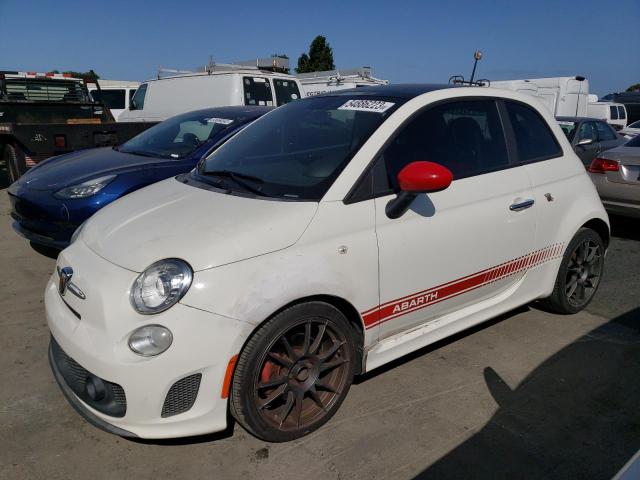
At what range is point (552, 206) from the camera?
3520mm

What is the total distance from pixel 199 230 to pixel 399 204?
1009mm

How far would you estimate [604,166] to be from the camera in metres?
6.50

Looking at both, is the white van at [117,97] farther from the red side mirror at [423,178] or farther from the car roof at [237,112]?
the red side mirror at [423,178]

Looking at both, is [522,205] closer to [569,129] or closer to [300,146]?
[300,146]

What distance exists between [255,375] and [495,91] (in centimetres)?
250

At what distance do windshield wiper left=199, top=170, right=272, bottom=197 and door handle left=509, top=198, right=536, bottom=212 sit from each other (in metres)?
1.59

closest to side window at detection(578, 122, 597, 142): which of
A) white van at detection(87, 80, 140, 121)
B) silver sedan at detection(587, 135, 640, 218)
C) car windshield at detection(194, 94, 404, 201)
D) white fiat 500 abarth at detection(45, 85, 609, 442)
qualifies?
silver sedan at detection(587, 135, 640, 218)

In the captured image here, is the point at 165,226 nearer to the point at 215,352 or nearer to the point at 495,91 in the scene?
the point at 215,352

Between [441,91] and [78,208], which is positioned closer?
[441,91]

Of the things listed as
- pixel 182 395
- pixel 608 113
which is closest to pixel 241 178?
pixel 182 395

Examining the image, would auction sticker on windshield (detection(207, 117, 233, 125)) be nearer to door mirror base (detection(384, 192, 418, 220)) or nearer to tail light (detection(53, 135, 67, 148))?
tail light (detection(53, 135, 67, 148))

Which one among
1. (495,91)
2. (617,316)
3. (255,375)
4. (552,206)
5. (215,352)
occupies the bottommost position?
(617,316)

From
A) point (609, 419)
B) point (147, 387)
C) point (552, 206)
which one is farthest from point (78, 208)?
point (609, 419)

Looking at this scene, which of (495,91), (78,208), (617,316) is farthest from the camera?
(78,208)
